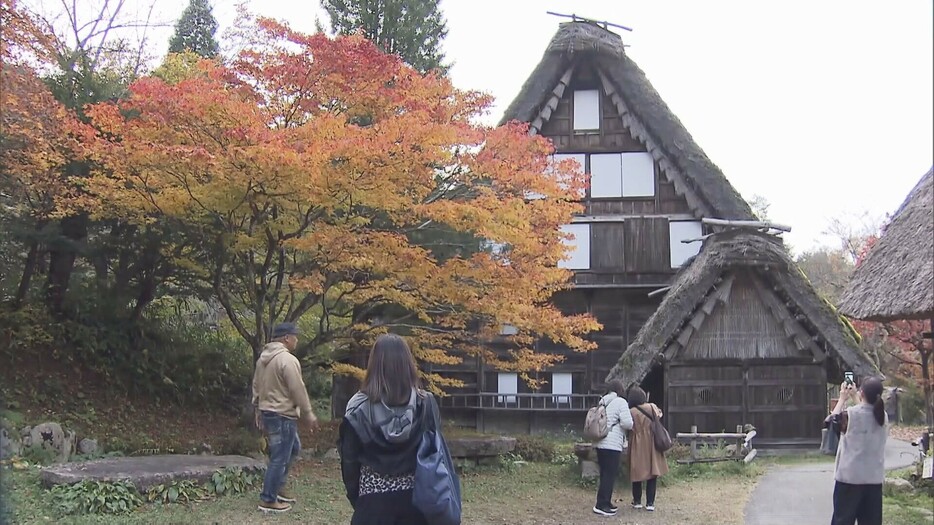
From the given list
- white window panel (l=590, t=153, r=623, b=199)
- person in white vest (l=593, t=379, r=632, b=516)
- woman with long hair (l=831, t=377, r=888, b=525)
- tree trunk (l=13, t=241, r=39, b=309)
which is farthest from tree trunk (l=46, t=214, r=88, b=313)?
woman with long hair (l=831, t=377, r=888, b=525)

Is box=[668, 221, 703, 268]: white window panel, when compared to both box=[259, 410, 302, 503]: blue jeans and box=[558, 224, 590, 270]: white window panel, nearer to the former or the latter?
box=[558, 224, 590, 270]: white window panel

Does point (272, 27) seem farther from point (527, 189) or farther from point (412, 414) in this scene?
point (412, 414)

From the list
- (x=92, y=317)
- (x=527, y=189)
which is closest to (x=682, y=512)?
(x=527, y=189)

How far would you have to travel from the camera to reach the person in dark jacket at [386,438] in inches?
156

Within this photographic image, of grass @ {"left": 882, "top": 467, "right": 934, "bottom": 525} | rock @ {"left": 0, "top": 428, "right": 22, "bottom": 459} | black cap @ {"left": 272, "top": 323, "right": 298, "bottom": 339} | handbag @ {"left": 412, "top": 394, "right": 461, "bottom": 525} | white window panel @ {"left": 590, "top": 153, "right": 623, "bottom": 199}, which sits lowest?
grass @ {"left": 882, "top": 467, "right": 934, "bottom": 525}

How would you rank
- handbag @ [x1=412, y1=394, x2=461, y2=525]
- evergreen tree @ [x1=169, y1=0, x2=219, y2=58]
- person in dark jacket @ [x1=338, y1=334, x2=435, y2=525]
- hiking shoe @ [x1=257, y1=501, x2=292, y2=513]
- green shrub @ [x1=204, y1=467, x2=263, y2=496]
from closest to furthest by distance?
handbag @ [x1=412, y1=394, x2=461, y2=525] < person in dark jacket @ [x1=338, y1=334, x2=435, y2=525] < hiking shoe @ [x1=257, y1=501, x2=292, y2=513] < green shrub @ [x1=204, y1=467, x2=263, y2=496] < evergreen tree @ [x1=169, y1=0, x2=219, y2=58]

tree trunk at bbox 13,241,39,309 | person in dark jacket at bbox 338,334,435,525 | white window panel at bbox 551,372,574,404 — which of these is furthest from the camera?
white window panel at bbox 551,372,574,404

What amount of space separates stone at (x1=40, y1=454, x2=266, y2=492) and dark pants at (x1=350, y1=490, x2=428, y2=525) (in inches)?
180

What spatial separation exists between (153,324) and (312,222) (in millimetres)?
6127

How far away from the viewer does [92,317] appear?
43.8 ft

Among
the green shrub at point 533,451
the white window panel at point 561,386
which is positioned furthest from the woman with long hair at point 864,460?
the white window panel at point 561,386

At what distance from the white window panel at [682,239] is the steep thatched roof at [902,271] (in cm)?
789

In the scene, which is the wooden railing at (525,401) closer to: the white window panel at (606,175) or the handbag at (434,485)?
the white window panel at (606,175)

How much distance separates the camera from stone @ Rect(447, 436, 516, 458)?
38.2 ft
